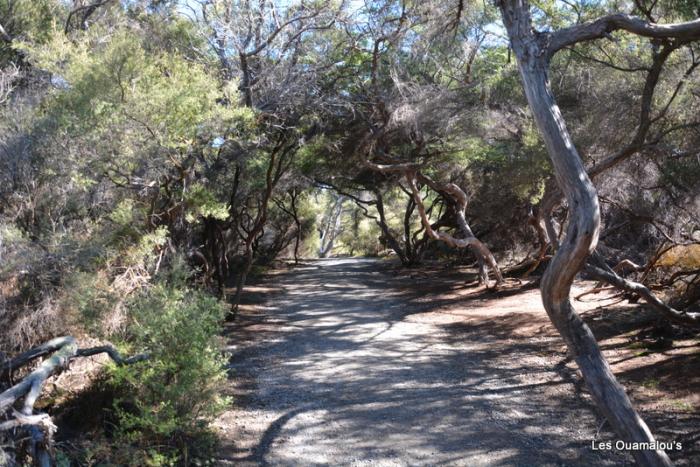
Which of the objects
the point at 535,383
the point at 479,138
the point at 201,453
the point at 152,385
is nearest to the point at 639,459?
the point at 535,383

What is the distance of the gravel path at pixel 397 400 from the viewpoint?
6.10 meters

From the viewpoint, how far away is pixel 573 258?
15.5ft

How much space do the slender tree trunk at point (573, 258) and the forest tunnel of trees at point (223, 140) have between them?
0.02m

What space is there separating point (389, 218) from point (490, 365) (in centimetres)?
2882

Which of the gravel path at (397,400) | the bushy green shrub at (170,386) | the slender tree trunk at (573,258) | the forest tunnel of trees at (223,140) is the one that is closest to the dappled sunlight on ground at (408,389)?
the gravel path at (397,400)

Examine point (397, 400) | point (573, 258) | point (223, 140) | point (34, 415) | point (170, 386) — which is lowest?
point (397, 400)

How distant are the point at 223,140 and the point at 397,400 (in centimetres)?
547

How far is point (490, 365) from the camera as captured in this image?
30.9 ft

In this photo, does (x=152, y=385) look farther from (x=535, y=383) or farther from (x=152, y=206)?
(x=535, y=383)

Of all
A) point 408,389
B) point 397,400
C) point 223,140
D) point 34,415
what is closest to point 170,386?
point 34,415

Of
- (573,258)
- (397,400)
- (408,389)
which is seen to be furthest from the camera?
(408,389)

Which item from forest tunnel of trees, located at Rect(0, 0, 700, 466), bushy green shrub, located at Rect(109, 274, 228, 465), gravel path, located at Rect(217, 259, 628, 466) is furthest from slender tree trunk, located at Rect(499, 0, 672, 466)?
bushy green shrub, located at Rect(109, 274, 228, 465)

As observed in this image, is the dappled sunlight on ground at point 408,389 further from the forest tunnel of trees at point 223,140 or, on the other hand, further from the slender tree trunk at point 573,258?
the slender tree trunk at point 573,258

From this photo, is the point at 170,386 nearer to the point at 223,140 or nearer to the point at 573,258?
the point at 573,258
